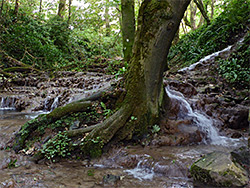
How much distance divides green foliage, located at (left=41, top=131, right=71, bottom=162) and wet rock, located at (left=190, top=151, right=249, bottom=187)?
2.37 meters

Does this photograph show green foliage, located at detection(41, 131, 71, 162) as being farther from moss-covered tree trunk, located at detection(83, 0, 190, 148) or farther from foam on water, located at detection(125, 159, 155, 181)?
foam on water, located at detection(125, 159, 155, 181)

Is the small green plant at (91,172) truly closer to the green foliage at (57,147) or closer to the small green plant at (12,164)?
the green foliage at (57,147)

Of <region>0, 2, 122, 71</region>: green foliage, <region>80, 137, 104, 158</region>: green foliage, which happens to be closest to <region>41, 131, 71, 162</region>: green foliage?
<region>80, 137, 104, 158</region>: green foliage

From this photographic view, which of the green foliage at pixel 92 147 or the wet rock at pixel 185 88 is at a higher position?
the wet rock at pixel 185 88

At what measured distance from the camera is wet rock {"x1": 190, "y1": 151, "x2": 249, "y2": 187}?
2664 millimetres

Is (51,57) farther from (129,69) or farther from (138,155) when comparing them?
(138,155)

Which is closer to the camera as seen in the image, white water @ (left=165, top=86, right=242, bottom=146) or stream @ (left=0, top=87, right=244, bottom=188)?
stream @ (left=0, top=87, right=244, bottom=188)

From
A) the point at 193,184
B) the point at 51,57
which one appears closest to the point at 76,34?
the point at 51,57

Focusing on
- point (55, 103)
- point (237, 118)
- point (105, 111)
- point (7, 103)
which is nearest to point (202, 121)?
point (237, 118)

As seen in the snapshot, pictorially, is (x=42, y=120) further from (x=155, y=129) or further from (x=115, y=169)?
(x=155, y=129)

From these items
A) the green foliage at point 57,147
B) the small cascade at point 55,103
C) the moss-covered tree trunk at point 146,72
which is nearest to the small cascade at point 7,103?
the small cascade at point 55,103

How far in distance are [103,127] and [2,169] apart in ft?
6.15

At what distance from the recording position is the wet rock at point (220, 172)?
2664 mm

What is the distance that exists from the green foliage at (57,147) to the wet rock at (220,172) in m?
2.37
